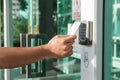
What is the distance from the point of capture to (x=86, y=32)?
1613 mm

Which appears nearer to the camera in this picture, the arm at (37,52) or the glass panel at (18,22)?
the arm at (37,52)

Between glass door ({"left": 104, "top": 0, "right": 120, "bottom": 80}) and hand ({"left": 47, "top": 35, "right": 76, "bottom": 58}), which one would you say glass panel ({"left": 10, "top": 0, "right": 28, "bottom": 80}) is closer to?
glass door ({"left": 104, "top": 0, "right": 120, "bottom": 80})

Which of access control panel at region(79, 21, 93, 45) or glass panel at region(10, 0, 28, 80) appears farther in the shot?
glass panel at region(10, 0, 28, 80)

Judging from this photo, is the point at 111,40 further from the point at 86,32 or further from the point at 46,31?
the point at 46,31

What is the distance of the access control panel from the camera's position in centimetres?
161

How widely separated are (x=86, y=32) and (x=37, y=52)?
0.85ft

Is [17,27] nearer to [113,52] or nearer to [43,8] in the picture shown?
[43,8]

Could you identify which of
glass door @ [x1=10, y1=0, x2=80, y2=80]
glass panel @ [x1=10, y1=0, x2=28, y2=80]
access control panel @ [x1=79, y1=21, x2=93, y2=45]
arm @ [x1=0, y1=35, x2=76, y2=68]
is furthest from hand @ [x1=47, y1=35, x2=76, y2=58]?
glass panel @ [x1=10, y1=0, x2=28, y2=80]

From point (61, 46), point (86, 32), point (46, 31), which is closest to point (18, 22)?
point (46, 31)

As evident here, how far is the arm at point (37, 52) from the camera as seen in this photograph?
1434 mm

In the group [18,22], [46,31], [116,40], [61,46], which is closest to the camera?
[61,46]

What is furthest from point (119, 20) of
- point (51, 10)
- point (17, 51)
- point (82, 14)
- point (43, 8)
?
point (43, 8)

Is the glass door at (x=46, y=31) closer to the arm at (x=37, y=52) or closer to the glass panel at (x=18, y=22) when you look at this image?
the glass panel at (x=18, y=22)

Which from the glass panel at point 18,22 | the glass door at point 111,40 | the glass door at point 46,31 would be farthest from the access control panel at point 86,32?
the glass panel at point 18,22
